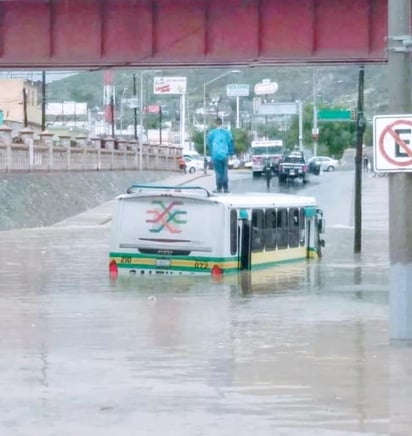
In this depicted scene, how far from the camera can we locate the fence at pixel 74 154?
5259 centimetres

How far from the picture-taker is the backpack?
34.4 m

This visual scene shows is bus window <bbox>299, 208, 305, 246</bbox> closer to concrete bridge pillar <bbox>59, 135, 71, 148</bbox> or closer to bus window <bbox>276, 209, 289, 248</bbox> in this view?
bus window <bbox>276, 209, 289, 248</bbox>

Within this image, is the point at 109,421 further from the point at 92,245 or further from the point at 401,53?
the point at 92,245

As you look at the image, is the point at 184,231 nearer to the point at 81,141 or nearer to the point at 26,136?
the point at 26,136

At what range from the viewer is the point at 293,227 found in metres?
29.1

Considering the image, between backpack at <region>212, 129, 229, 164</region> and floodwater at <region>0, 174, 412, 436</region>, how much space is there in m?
8.79

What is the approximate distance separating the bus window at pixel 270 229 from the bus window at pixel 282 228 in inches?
11.1

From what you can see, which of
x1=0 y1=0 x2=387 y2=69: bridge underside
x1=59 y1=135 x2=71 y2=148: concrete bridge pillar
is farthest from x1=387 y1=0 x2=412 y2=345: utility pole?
x1=59 y1=135 x2=71 y2=148: concrete bridge pillar

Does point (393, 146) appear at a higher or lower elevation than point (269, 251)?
higher

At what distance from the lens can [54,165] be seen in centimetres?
5769

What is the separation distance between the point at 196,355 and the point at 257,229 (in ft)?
39.1

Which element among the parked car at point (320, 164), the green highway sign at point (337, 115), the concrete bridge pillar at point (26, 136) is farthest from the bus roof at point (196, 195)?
the parked car at point (320, 164)

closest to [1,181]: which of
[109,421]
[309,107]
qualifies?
[109,421]

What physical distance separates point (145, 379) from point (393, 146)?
4025 millimetres
